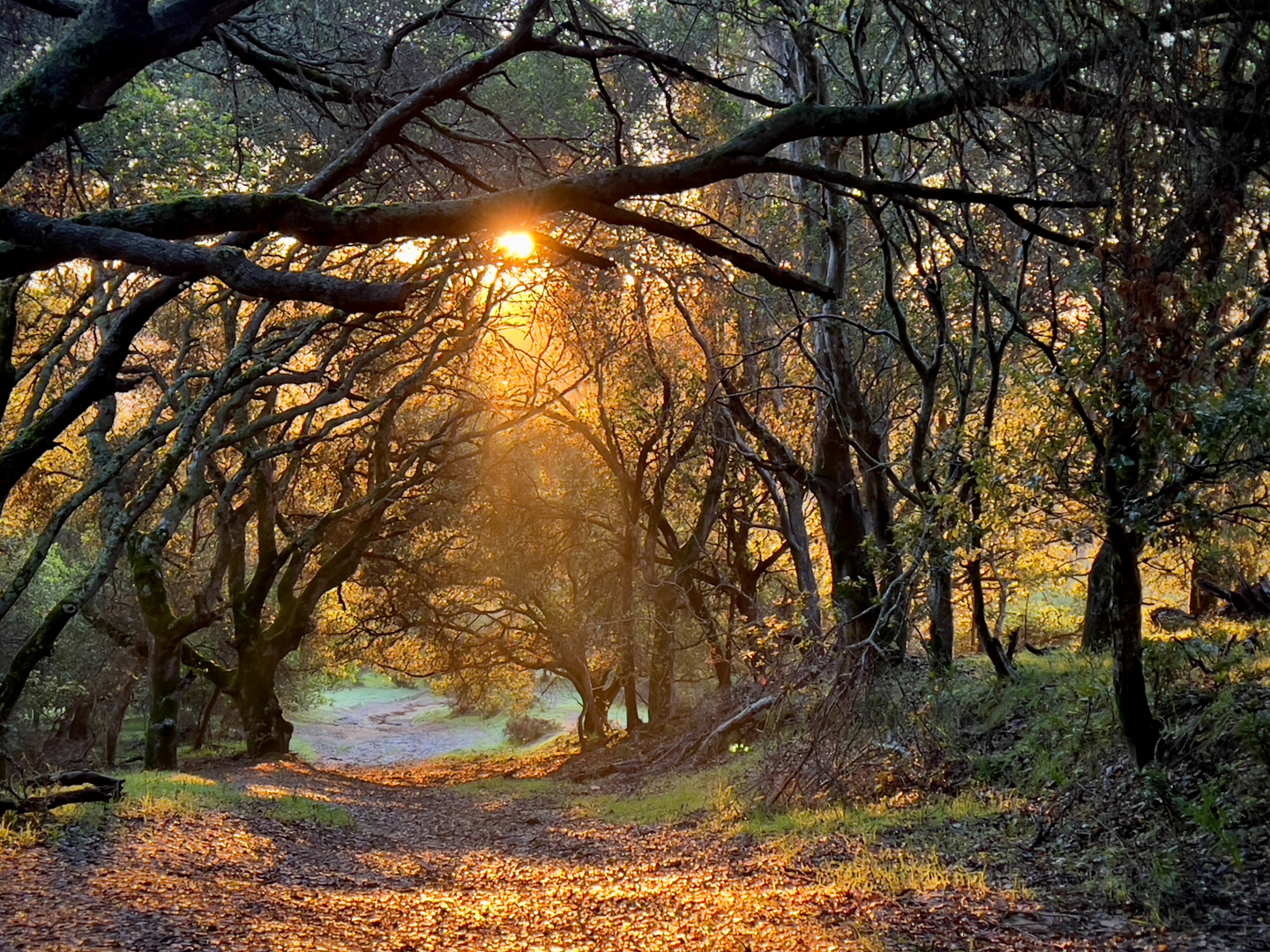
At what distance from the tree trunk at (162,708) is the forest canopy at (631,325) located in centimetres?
8

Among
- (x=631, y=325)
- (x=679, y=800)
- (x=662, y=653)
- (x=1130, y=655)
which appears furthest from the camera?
(x=662, y=653)

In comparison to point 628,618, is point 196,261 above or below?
above

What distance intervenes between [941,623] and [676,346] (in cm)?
798

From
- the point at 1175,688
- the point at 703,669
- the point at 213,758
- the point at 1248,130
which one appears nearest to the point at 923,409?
the point at 1175,688

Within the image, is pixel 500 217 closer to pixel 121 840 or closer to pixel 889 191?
pixel 889 191

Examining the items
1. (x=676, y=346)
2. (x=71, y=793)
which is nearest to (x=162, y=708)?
(x=71, y=793)

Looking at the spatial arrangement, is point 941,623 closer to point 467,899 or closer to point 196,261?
point 467,899

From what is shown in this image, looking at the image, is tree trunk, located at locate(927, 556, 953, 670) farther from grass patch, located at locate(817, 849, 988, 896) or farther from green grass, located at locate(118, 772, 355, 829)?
green grass, located at locate(118, 772, 355, 829)

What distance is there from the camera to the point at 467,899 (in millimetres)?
6832

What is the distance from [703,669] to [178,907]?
2205cm

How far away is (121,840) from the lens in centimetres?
732

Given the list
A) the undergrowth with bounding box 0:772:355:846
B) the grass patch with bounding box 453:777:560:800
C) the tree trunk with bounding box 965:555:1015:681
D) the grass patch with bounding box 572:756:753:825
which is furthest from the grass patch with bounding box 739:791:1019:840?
the grass patch with bounding box 453:777:560:800

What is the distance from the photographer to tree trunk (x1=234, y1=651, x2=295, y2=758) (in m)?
19.0

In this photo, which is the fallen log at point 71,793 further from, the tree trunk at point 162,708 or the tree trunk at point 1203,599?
the tree trunk at point 1203,599
